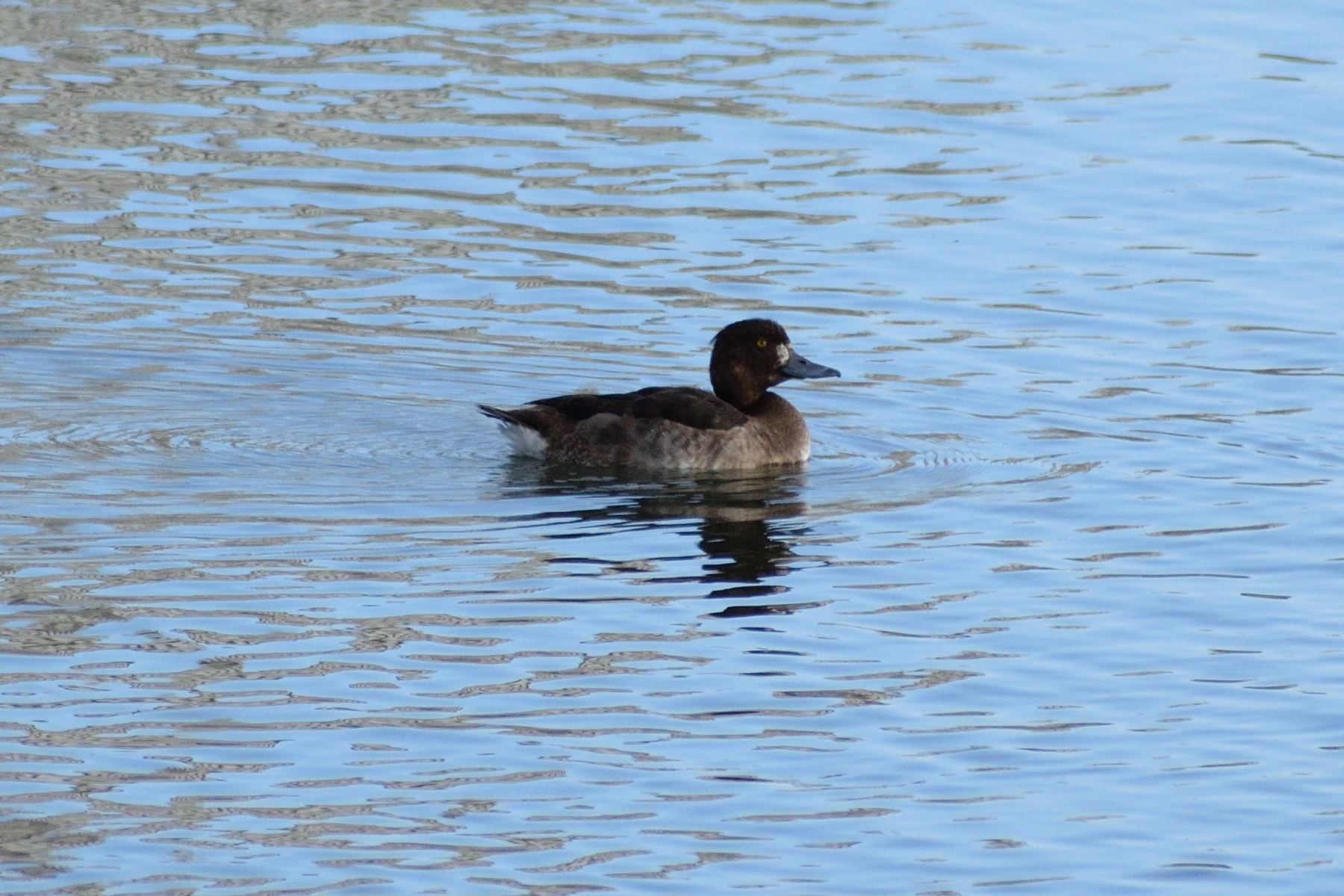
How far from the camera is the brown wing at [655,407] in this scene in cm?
1337

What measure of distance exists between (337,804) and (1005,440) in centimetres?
667

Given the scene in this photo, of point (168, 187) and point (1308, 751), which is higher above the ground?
point (168, 187)

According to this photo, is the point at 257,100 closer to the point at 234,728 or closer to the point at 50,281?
the point at 50,281

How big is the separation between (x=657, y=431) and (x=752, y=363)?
110 centimetres

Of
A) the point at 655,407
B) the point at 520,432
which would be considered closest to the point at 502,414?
the point at 520,432

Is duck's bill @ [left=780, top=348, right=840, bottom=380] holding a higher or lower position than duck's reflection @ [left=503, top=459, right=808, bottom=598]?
higher

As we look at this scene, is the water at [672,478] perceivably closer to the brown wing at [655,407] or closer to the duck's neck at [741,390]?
the brown wing at [655,407]

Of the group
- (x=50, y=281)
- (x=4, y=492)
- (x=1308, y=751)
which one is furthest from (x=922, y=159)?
(x=1308, y=751)

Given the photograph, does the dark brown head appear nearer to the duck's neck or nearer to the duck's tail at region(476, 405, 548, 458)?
the duck's neck

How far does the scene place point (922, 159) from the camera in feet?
65.2

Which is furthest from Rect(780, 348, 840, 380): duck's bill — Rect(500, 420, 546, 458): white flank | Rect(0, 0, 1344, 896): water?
Rect(500, 420, 546, 458): white flank

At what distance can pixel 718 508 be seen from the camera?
12.8 meters

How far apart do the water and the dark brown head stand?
1.53 ft

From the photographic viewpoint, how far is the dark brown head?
14109mm
